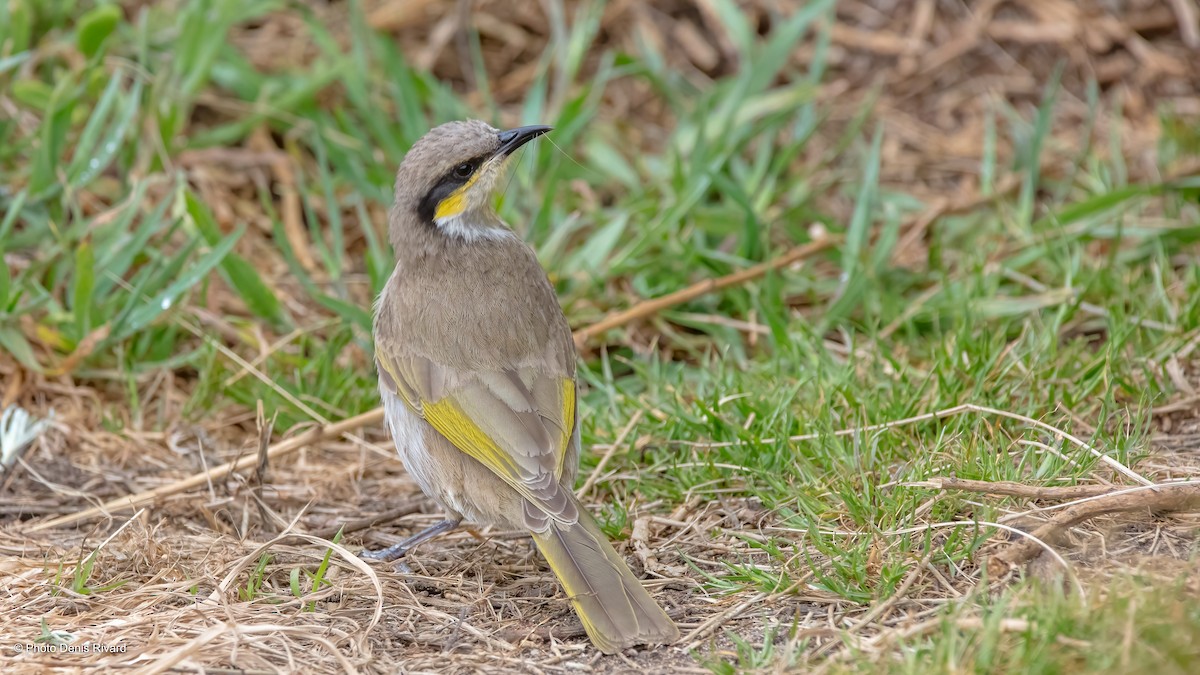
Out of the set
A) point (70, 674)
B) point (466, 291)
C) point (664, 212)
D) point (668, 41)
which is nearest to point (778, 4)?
point (668, 41)

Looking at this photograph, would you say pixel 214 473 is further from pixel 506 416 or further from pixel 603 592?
pixel 603 592

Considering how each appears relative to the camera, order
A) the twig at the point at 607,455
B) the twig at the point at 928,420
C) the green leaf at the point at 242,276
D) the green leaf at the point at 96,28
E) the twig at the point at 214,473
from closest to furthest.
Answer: the twig at the point at 928,420 < the twig at the point at 214,473 < the twig at the point at 607,455 < the green leaf at the point at 242,276 < the green leaf at the point at 96,28

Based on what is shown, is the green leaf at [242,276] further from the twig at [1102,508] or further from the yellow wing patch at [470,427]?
the twig at [1102,508]

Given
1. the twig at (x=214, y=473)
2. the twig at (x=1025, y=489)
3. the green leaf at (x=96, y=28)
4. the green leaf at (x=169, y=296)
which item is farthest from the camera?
the green leaf at (x=96, y=28)

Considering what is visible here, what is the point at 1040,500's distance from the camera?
4.32 m

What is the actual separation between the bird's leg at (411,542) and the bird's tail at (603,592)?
777 mm

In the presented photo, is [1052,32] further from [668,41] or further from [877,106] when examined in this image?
[668,41]

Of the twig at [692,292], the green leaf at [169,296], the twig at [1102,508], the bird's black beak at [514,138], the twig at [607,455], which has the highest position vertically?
the bird's black beak at [514,138]

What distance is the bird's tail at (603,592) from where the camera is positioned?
13.1ft

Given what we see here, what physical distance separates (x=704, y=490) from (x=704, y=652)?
3.97ft

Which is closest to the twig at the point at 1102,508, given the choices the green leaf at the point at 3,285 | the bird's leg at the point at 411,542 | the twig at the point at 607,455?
the twig at the point at 607,455

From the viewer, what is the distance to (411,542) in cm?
500

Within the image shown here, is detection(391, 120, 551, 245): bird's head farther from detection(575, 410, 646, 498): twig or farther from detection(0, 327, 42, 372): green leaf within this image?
detection(0, 327, 42, 372): green leaf

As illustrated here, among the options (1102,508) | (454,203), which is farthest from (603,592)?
(454,203)
